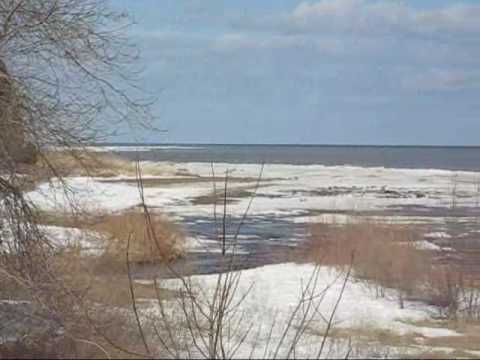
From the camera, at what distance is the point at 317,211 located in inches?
1244

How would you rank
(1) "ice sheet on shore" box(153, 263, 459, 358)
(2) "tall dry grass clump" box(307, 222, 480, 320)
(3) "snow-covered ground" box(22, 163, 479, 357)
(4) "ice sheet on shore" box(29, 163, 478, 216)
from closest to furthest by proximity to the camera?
(3) "snow-covered ground" box(22, 163, 479, 357) < (1) "ice sheet on shore" box(153, 263, 459, 358) < (2) "tall dry grass clump" box(307, 222, 480, 320) < (4) "ice sheet on shore" box(29, 163, 478, 216)

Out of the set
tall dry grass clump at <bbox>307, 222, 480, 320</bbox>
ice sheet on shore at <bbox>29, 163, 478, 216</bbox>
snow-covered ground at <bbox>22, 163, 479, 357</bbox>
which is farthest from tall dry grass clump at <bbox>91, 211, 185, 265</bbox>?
ice sheet on shore at <bbox>29, 163, 478, 216</bbox>

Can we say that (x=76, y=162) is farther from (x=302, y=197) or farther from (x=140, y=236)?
(x=302, y=197)

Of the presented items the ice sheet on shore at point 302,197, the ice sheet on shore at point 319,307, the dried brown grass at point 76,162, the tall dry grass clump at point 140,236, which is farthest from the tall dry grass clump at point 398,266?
the ice sheet on shore at point 302,197

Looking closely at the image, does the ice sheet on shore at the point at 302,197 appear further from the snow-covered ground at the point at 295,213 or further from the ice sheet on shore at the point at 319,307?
the ice sheet on shore at the point at 319,307

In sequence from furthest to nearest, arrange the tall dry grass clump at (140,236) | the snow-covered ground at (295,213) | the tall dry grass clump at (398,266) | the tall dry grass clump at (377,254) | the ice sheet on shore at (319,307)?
the tall dry grass clump at (140,236), the tall dry grass clump at (377,254), the tall dry grass clump at (398,266), the ice sheet on shore at (319,307), the snow-covered ground at (295,213)

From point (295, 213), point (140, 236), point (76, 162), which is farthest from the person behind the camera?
point (295, 213)

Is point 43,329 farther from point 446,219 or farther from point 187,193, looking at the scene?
point 187,193

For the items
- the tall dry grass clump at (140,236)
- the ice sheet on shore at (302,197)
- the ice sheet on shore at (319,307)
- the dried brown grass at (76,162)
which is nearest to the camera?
the dried brown grass at (76,162)

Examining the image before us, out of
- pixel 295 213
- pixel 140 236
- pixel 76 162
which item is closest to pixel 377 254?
pixel 140 236

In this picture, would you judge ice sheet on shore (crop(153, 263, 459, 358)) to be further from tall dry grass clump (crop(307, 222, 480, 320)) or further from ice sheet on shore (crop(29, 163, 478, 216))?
ice sheet on shore (crop(29, 163, 478, 216))

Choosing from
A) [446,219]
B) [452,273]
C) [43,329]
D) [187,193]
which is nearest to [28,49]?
[43,329]

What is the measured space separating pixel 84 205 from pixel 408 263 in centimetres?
770

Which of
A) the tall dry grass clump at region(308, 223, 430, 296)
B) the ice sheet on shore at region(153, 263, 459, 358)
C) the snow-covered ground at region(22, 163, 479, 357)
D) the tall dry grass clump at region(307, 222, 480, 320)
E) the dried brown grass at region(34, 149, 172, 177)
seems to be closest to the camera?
the dried brown grass at region(34, 149, 172, 177)
